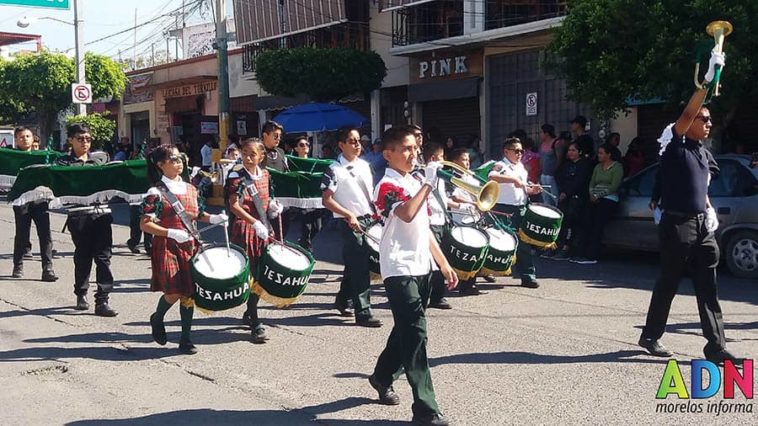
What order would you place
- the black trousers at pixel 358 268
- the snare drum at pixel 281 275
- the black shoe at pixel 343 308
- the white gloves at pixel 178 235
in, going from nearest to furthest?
the white gloves at pixel 178 235 → the snare drum at pixel 281 275 → the black trousers at pixel 358 268 → the black shoe at pixel 343 308

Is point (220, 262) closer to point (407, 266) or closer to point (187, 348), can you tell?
point (187, 348)

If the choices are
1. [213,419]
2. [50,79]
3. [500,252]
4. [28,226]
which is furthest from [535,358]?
[50,79]

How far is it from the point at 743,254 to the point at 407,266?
703 centimetres

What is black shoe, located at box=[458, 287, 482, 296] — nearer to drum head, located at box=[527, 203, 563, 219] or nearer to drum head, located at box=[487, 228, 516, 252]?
drum head, located at box=[487, 228, 516, 252]

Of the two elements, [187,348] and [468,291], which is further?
[468,291]

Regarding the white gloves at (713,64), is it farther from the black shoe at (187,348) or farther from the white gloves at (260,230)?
the black shoe at (187,348)

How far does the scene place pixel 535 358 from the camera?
7074 millimetres

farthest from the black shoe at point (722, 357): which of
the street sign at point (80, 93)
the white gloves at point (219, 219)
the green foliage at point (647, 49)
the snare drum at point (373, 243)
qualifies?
the street sign at point (80, 93)

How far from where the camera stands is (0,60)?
3481cm

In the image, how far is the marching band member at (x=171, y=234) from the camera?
7.32 m

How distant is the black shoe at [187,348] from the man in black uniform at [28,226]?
Result: 4.49 metres

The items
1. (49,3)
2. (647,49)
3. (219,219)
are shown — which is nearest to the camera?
(219,219)

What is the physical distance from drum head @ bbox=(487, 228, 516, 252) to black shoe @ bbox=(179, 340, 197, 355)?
10.7 feet

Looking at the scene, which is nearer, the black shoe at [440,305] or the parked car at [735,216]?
the black shoe at [440,305]
